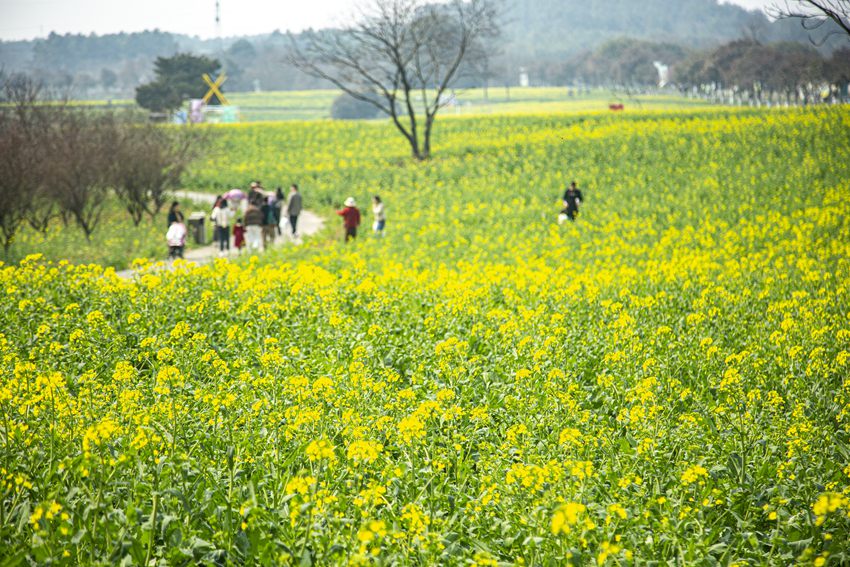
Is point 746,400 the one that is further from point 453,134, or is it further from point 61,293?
point 453,134

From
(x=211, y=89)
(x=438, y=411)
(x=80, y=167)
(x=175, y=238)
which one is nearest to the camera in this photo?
(x=438, y=411)

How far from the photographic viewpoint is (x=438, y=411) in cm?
634

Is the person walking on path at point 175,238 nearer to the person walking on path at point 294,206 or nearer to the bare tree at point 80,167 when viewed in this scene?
the person walking on path at point 294,206

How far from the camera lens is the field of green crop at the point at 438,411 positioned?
4.69 metres

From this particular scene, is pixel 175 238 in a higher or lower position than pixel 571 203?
lower

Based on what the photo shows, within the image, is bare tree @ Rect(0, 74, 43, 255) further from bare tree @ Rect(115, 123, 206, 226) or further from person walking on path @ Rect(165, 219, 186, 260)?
person walking on path @ Rect(165, 219, 186, 260)

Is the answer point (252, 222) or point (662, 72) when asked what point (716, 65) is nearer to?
point (662, 72)

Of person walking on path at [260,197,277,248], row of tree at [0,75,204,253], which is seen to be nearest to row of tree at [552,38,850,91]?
row of tree at [0,75,204,253]

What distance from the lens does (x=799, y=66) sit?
75.4 meters

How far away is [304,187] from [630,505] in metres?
31.9

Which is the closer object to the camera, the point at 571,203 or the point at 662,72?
the point at 571,203

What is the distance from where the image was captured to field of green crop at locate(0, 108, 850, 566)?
185 inches

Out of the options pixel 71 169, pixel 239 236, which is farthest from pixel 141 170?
pixel 239 236

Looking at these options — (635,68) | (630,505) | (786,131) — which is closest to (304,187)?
(786,131)
